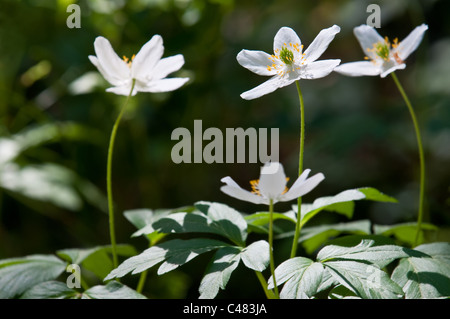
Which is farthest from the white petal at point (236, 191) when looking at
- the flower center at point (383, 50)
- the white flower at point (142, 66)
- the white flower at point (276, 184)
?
the flower center at point (383, 50)

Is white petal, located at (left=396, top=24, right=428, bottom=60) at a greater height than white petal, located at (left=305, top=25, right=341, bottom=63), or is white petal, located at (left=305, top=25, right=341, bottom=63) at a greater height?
white petal, located at (left=396, top=24, right=428, bottom=60)

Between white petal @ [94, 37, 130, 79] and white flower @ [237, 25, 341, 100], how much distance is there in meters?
0.20

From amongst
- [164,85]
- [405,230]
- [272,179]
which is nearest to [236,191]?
[272,179]

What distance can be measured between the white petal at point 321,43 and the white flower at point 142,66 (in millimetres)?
199

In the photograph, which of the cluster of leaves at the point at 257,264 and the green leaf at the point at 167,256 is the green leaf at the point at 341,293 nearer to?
the cluster of leaves at the point at 257,264

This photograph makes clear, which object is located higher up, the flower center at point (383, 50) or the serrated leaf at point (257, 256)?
the flower center at point (383, 50)

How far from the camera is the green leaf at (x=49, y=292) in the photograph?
0.65 meters

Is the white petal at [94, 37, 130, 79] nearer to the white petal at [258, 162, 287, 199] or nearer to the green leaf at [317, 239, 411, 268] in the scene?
the white petal at [258, 162, 287, 199]

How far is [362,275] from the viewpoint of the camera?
0.57 meters

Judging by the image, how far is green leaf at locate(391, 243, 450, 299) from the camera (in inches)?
23.8

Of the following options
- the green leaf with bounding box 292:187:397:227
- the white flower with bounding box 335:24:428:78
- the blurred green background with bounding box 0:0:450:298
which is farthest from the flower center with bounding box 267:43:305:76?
the blurred green background with bounding box 0:0:450:298

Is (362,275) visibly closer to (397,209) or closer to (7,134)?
(397,209)
